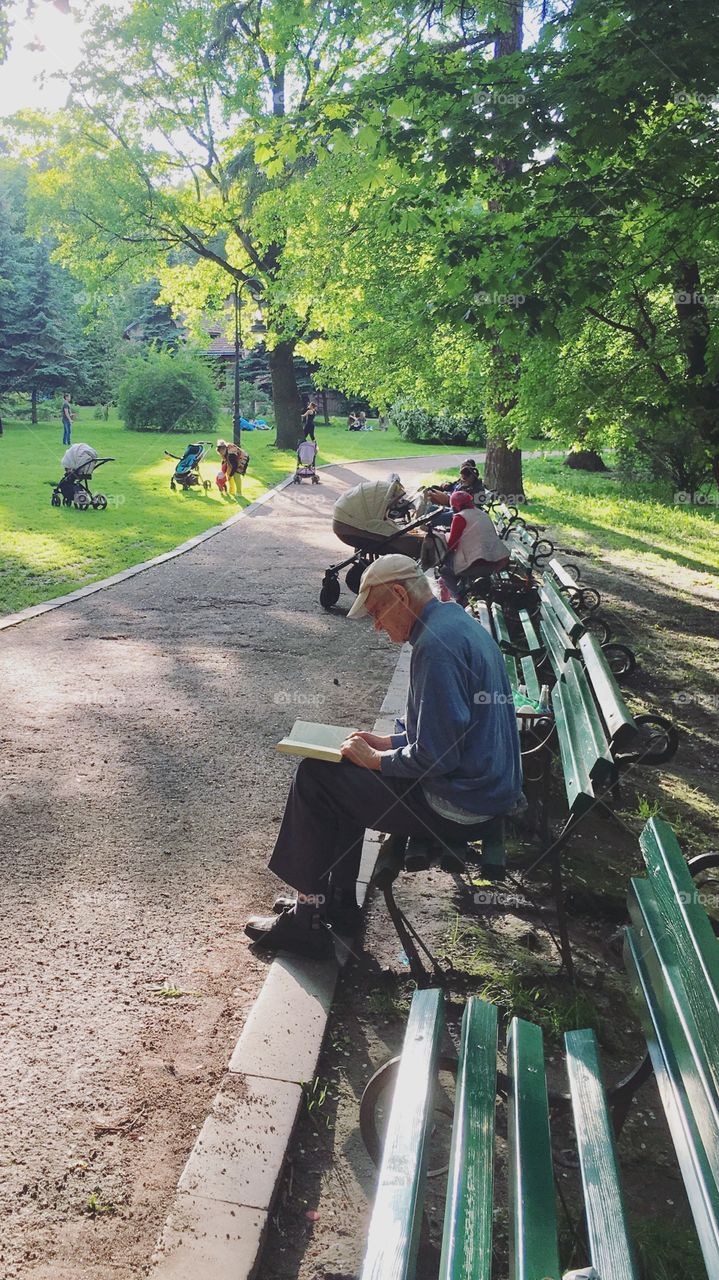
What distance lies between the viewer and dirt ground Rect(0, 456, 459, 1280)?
2.66 m

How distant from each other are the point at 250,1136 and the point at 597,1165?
1138 millimetres

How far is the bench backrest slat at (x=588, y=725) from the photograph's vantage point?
3521mm

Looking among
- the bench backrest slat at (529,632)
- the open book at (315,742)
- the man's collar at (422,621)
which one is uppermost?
the man's collar at (422,621)

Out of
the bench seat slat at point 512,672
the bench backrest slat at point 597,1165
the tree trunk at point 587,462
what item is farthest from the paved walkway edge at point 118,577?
the tree trunk at point 587,462

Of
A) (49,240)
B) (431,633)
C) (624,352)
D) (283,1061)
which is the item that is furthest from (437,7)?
(49,240)

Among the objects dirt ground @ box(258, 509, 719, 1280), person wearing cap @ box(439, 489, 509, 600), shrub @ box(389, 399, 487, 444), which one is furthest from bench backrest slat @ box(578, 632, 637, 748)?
shrub @ box(389, 399, 487, 444)

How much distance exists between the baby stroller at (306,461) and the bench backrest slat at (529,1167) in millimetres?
22097

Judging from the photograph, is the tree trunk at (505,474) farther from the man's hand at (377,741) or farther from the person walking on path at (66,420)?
the person walking on path at (66,420)

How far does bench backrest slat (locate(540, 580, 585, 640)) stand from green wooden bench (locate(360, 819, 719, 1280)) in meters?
2.84

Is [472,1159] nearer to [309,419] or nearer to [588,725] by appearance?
[588,725]

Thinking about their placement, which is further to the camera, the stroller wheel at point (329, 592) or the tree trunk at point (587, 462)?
the tree trunk at point (587, 462)

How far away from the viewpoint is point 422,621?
3475mm

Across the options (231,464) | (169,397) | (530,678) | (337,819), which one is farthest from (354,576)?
(169,397)

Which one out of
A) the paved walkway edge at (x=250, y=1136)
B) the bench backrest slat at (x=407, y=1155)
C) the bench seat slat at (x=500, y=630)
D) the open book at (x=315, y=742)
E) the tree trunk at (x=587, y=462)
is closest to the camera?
the bench backrest slat at (x=407, y=1155)
